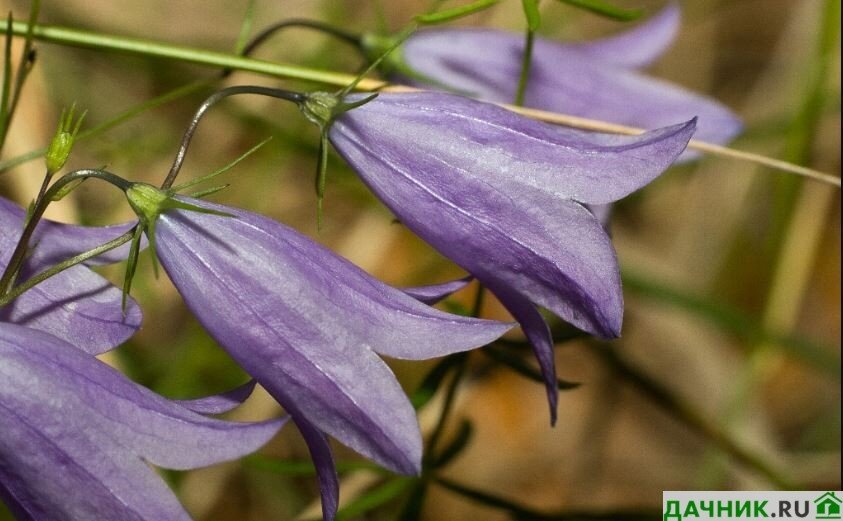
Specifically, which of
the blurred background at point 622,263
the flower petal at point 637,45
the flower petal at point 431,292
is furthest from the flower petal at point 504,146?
the blurred background at point 622,263

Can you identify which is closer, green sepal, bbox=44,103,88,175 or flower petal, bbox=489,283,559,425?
green sepal, bbox=44,103,88,175

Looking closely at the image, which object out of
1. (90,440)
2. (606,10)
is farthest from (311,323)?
(606,10)

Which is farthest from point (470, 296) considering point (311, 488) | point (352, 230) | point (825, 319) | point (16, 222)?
point (16, 222)

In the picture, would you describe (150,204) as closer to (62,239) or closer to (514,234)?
(62,239)

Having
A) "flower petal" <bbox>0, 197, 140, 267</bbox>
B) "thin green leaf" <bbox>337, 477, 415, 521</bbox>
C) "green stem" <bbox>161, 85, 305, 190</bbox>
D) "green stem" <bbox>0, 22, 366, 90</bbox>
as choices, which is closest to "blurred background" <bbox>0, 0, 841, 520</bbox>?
"thin green leaf" <bbox>337, 477, 415, 521</bbox>

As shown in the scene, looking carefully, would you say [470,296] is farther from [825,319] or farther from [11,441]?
[11,441]

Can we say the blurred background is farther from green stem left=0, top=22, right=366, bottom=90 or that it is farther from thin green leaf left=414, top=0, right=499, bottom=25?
thin green leaf left=414, top=0, right=499, bottom=25
